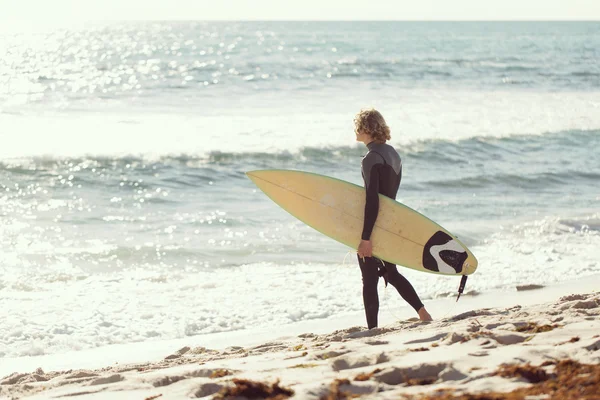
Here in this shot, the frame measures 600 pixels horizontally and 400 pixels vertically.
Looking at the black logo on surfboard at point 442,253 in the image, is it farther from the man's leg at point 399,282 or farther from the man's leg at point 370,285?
the man's leg at point 370,285

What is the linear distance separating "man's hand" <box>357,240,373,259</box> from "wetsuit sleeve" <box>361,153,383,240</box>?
31 mm

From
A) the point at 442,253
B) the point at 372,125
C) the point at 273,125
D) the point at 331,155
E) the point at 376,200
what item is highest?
the point at 372,125

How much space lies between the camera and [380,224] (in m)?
4.89

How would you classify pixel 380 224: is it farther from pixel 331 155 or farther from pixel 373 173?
pixel 331 155

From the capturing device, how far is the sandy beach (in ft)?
9.68

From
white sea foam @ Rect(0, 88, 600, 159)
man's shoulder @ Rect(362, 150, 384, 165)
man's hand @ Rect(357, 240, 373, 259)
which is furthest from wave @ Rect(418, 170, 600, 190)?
man's shoulder @ Rect(362, 150, 384, 165)

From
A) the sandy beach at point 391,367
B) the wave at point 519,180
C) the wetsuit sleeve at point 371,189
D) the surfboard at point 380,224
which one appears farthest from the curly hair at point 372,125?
the wave at point 519,180

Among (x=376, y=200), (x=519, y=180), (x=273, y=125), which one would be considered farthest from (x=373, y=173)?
(x=273, y=125)

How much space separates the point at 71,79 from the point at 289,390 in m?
30.8

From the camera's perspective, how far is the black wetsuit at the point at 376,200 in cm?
445

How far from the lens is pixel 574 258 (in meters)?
7.70

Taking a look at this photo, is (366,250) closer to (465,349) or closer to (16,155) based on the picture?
(465,349)

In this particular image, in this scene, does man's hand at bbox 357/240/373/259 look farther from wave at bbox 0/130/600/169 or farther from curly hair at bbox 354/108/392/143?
wave at bbox 0/130/600/169

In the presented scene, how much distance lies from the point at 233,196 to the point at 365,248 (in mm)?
6931
